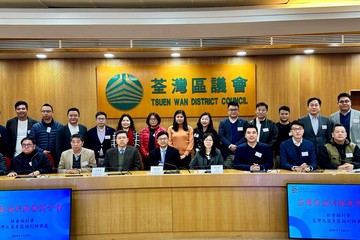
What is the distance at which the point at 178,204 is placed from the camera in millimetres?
2621

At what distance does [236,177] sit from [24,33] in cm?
331

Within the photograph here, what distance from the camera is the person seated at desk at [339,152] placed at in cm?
328

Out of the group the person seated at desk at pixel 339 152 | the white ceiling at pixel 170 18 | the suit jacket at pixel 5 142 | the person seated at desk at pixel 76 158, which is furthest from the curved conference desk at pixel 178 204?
the white ceiling at pixel 170 18

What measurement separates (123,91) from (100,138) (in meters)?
1.60

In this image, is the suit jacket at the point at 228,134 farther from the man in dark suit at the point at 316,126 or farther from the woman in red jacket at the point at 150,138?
the woman in red jacket at the point at 150,138

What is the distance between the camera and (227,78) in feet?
18.5

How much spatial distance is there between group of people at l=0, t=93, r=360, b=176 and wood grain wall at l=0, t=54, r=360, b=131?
4.59 feet

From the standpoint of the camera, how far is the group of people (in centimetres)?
330

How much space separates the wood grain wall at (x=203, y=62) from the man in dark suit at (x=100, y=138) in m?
1.47

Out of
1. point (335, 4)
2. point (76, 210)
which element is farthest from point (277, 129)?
point (76, 210)

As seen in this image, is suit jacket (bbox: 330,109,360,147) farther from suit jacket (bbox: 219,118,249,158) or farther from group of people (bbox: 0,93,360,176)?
suit jacket (bbox: 219,118,249,158)

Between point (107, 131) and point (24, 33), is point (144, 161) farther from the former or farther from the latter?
point (24, 33)

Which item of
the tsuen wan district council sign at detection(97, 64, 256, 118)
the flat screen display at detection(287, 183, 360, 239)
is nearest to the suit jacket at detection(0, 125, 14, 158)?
the tsuen wan district council sign at detection(97, 64, 256, 118)

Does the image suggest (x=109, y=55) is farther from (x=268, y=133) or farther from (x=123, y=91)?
(x=268, y=133)
